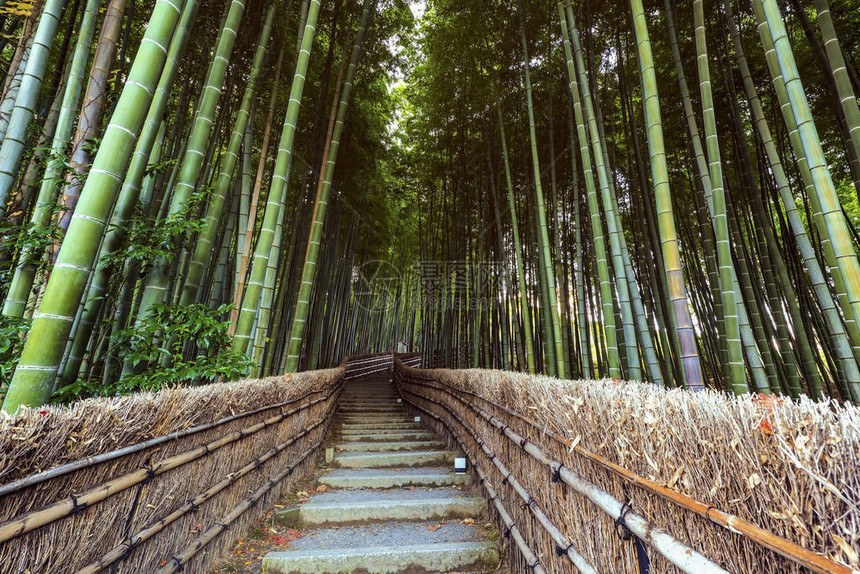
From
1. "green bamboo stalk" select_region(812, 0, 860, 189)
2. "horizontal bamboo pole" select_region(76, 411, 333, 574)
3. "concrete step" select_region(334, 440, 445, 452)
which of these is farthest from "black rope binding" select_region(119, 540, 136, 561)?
"green bamboo stalk" select_region(812, 0, 860, 189)

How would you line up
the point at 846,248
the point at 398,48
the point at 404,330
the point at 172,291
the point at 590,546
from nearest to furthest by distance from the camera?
the point at 590,546 < the point at 846,248 < the point at 172,291 < the point at 398,48 < the point at 404,330

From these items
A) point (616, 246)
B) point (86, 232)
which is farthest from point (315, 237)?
point (616, 246)

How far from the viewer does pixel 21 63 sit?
2.24 metres

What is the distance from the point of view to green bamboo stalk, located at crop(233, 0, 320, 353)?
2391mm

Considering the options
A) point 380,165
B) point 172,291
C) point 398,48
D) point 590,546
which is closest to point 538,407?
point 590,546

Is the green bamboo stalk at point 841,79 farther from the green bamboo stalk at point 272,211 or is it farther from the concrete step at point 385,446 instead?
the concrete step at point 385,446

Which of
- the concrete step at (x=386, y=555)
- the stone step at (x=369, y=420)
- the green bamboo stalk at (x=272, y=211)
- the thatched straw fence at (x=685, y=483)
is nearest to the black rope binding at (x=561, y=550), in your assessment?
the thatched straw fence at (x=685, y=483)

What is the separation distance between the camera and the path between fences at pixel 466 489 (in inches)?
25.1

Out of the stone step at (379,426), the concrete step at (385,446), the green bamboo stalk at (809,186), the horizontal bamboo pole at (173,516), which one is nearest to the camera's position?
the horizontal bamboo pole at (173,516)

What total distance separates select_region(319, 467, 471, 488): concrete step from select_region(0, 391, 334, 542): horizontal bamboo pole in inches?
48.9

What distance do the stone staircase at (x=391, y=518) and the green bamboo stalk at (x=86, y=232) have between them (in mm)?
1281

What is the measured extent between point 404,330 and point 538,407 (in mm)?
12901

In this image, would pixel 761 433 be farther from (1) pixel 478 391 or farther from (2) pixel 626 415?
(1) pixel 478 391

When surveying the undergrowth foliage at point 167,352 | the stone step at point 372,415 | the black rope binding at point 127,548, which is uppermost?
the undergrowth foliage at point 167,352
